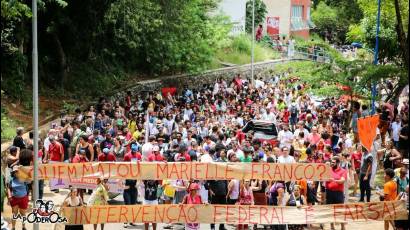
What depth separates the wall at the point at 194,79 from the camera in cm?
3775

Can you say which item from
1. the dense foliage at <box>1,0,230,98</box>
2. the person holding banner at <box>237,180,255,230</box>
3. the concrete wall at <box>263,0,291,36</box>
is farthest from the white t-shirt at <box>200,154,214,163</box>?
the concrete wall at <box>263,0,291,36</box>

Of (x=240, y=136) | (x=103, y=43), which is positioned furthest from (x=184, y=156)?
(x=103, y=43)

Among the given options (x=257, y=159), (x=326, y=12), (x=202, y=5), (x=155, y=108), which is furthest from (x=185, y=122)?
(x=326, y=12)

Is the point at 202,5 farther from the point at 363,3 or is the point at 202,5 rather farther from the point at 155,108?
the point at 155,108

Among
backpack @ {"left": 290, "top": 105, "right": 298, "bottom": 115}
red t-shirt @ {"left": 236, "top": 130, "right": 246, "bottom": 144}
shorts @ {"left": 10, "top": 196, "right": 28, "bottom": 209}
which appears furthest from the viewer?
backpack @ {"left": 290, "top": 105, "right": 298, "bottom": 115}

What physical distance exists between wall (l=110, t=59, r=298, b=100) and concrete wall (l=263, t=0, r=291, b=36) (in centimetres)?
1569

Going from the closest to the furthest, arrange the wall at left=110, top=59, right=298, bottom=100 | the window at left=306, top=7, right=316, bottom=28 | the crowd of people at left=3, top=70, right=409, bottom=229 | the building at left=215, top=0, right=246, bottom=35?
the crowd of people at left=3, top=70, right=409, bottom=229 → the wall at left=110, top=59, right=298, bottom=100 → the building at left=215, top=0, right=246, bottom=35 → the window at left=306, top=7, right=316, bottom=28

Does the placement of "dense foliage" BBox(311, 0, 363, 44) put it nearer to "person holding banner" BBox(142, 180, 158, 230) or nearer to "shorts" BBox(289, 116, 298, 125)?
"shorts" BBox(289, 116, 298, 125)

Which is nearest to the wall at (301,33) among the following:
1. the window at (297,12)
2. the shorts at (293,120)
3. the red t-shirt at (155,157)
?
the window at (297,12)

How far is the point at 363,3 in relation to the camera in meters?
35.1

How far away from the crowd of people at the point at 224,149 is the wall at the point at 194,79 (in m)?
3.95

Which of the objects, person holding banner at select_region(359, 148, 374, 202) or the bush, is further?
the bush

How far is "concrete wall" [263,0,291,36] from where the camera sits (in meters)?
70.2

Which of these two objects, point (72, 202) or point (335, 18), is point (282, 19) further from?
point (72, 202)
